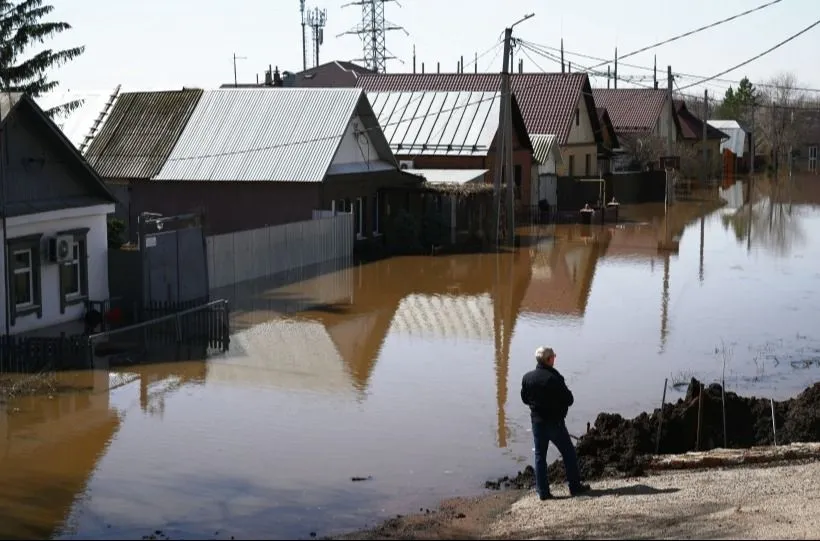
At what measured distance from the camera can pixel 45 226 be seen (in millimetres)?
22922

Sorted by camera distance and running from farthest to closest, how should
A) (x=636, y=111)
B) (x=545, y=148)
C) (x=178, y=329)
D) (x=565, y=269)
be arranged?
(x=636, y=111) < (x=545, y=148) < (x=565, y=269) < (x=178, y=329)

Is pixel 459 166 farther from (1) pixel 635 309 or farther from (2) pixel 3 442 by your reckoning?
(2) pixel 3 442

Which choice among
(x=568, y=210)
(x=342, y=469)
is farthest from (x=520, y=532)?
(x=568, y=210)

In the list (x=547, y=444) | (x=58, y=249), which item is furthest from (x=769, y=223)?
(x=547, y=444)

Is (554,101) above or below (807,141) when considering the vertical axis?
below

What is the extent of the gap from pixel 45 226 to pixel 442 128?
2669cm

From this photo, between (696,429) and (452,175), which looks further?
(452,175)

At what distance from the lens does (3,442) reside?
15.7m

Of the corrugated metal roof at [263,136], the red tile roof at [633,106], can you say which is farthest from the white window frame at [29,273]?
the red tile roof at [633,106]

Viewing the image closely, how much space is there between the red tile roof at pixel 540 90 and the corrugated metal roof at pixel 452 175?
13482mm

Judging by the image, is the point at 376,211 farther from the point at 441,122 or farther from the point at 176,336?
the point at 176,336

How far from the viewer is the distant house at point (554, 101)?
58656 millimetres

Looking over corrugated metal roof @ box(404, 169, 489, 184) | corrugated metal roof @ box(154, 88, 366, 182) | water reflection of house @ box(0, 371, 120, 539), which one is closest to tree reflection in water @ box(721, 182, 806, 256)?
corrugated metal roof @ box(404, 169, 489, 184)

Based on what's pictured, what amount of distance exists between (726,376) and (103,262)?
1234 centimetres
